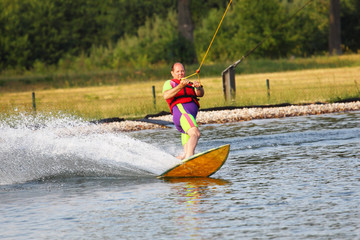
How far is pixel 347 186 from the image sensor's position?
987 cm

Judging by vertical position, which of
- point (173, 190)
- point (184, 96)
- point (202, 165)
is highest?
point (184, 96)

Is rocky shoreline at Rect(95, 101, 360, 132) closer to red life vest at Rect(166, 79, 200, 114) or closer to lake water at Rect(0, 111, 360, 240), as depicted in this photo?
lake water at Rect(0, 111, 360, 240)

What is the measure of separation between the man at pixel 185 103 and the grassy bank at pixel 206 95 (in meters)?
13.2

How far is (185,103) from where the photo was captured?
38.7ft

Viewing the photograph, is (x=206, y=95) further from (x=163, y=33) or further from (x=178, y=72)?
(x=163, y=33)

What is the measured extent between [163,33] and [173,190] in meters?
41.0

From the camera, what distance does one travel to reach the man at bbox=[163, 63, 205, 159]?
37.7ft

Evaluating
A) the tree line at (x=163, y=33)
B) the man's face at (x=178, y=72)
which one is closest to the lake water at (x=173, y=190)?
the man's face at (x=178, y=72)

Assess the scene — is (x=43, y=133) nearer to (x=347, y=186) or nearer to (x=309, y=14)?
(x=347, y=186)

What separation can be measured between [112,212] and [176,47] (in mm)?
37524

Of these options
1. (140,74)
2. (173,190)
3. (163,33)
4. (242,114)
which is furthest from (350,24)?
(173,190)

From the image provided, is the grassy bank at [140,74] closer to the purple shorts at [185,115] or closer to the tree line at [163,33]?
the tree line at [163,33]

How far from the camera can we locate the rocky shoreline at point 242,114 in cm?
2172

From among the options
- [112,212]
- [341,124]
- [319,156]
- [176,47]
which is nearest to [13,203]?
[112,212]
